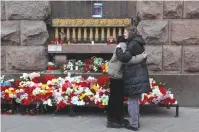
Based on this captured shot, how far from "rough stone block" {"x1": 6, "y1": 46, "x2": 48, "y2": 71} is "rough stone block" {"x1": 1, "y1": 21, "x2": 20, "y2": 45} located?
0.17 metres

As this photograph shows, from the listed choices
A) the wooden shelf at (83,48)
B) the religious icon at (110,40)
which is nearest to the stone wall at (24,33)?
the wooden shelf at (83,48)

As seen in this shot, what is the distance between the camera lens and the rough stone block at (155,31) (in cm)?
716

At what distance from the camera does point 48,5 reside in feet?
24.7

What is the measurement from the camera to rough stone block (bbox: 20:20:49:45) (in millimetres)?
7414

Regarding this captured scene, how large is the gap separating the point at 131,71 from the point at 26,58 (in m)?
2.76

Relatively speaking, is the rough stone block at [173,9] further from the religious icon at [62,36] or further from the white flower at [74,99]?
the white flower at [74,99]

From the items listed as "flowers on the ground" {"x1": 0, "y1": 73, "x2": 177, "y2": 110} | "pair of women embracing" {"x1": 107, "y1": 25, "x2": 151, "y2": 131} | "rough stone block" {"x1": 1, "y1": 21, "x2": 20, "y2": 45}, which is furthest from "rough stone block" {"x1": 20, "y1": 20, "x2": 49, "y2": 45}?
"pair of women embracing" {"x1": 107, "y1": 25, "x2": 151, "y2": 131}

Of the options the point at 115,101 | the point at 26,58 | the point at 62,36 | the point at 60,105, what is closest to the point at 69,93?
the point at 60,105

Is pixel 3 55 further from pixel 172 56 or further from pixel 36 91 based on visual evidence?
pixel 172 56

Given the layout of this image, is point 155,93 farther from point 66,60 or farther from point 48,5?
point 48,5

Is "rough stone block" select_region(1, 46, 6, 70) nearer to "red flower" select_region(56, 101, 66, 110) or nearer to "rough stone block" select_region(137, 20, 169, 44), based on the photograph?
"red flower" select_region(56, 101, 66, 110)

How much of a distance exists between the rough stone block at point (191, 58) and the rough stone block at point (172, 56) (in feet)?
0.42

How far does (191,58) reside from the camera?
7180 mm

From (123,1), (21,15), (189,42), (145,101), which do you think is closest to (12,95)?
(21,15)
